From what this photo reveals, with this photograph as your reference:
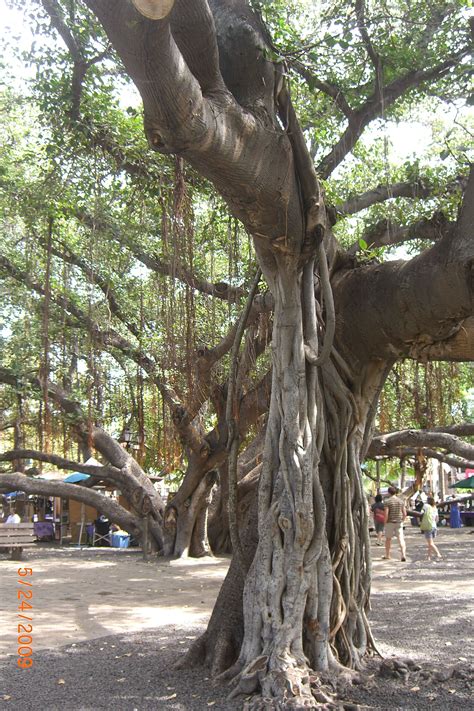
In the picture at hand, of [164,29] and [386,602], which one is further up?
[164,29]

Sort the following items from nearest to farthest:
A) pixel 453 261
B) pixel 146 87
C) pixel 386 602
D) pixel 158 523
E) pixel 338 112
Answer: pixel 146 87
pixel 453 261
pixel 386 602
pixel 338 112
pixel 158 523

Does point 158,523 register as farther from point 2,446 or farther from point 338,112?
point 2,446

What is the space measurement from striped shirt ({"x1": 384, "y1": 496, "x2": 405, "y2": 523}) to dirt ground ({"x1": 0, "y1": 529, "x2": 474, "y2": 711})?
990 mm

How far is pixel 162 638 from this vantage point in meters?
5.54

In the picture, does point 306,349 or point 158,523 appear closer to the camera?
point 306,349

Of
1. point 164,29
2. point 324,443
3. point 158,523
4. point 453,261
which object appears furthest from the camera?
point 158,523

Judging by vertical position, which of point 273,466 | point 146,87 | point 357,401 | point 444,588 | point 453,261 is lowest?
point 444,588

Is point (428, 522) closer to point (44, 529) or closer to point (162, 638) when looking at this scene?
point (162, 638)

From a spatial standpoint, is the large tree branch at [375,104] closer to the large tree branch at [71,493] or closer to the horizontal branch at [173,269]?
the horizontal branch at [173,269]

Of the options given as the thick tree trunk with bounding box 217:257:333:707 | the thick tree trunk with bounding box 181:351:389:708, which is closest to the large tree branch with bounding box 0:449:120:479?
the thick tree trunk with bounding box 181:351:389:708

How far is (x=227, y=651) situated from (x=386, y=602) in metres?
3.57

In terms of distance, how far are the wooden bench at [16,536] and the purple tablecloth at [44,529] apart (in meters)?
5.85

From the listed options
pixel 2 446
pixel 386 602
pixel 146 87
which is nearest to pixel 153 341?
pixel 386 602

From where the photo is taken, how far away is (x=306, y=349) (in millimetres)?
4395
